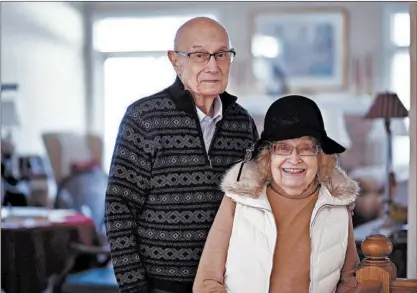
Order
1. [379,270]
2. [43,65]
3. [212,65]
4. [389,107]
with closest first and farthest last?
[379,270] → [212,65] → [389,107] → [43,65]

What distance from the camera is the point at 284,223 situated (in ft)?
6.32

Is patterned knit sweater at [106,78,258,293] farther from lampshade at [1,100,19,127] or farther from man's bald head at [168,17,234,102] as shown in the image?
lampshade at [1,100,19,127]

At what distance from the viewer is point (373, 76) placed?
28.0 ft

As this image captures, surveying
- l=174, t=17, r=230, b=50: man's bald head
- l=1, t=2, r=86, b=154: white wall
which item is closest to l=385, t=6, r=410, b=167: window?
l=1, t=2, r=86, b=154: white wall

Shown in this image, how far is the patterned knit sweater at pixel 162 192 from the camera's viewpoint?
2098 mm

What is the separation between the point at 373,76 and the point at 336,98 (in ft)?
1.46

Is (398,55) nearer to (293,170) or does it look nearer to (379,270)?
(293,170)

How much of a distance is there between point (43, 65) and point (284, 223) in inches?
241

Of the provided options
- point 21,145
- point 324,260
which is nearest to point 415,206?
point 324,260

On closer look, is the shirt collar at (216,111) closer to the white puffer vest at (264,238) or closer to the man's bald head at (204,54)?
the man's bald head at (204,54)

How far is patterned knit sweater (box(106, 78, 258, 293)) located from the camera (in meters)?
2.10

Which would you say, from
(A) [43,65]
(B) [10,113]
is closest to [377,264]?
(B) [10,113]

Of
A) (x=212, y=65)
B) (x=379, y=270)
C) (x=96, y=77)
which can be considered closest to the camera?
(x=379, y=270)

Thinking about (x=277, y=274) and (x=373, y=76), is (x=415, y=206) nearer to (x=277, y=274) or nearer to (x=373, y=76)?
(x=277, y=274)
